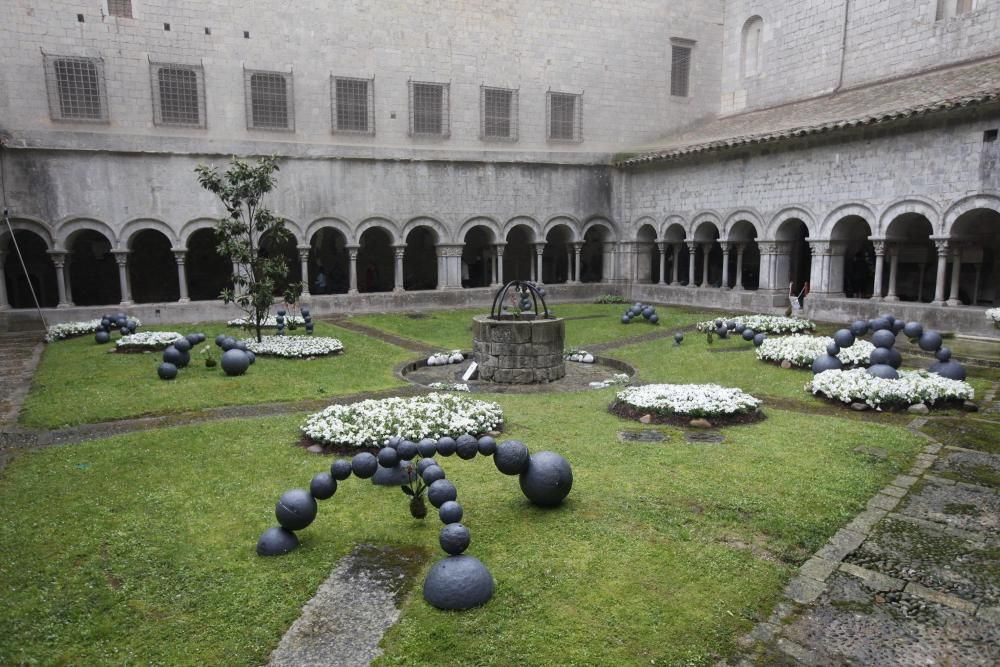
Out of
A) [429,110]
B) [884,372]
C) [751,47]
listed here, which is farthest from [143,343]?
[751,47]

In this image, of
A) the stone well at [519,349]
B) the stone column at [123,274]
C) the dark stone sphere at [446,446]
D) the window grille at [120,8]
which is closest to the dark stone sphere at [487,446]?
the dark stone sphere at [446,446]

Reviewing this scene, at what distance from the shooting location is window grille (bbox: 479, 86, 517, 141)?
28.3 meters

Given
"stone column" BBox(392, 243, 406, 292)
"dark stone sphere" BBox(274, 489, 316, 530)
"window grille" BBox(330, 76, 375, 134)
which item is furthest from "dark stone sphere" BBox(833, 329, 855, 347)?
"window grille" BBox(330, 76, 375, 134)

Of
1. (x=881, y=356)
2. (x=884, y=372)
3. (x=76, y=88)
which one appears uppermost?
(x=76, y=88)

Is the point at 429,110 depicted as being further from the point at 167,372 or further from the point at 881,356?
the point at 881,356

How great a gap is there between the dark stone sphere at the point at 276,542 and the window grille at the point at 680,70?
99.7 ft

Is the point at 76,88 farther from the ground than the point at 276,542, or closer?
farther from the ground

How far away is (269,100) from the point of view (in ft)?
82.7

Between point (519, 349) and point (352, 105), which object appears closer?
point (519, 349)

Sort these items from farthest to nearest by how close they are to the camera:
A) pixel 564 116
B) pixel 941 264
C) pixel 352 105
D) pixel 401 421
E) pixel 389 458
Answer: pixel 564 116 → pixel 352 105 → pixel 941 264 → pixel 401 421 → pixel 389 458

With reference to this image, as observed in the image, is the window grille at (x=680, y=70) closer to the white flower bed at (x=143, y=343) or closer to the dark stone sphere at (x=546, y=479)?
the white flower bed at (x=143, y=343)

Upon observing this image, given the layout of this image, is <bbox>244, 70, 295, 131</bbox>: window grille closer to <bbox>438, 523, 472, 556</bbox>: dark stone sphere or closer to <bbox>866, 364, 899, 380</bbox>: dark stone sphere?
<bbox>866, 364, 899, 380</bbox>: dark stone sphere

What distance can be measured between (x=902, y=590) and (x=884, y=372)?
23.6 ft

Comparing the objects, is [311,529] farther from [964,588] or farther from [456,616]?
[964,588]
